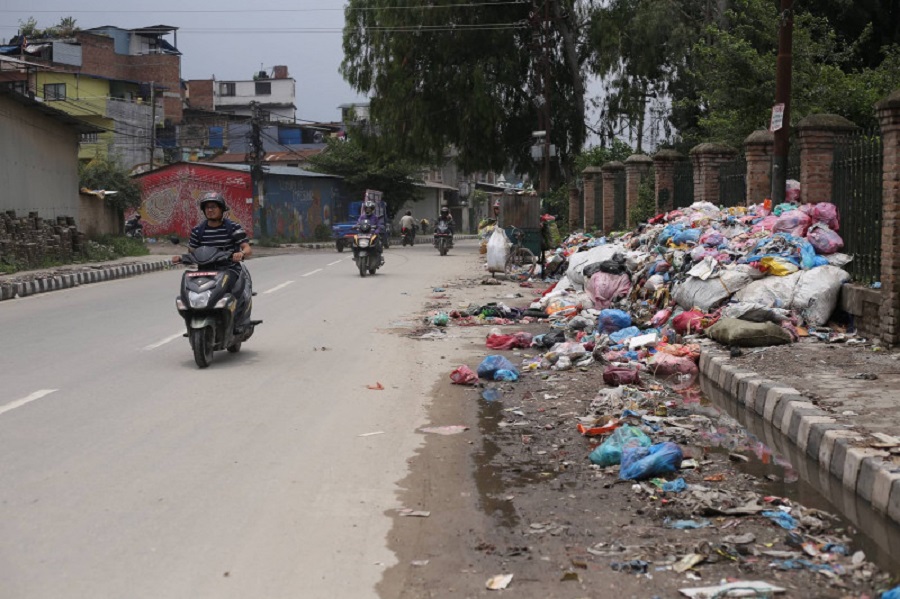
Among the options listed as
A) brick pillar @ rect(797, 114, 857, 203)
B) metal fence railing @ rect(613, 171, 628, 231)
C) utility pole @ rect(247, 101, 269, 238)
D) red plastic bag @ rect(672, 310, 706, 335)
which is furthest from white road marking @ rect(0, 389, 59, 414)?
utility pole @ rect(247, 101, 269, 238)

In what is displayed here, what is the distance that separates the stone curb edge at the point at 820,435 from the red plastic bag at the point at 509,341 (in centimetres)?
280

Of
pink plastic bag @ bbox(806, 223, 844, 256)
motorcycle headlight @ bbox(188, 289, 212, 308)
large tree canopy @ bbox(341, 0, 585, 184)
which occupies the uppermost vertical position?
large tree canopy @ bbox(341, 0, 585, 184)

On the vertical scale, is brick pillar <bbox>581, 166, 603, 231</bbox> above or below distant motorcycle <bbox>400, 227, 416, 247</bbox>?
above

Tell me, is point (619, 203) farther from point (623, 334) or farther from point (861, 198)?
point (623, 334)

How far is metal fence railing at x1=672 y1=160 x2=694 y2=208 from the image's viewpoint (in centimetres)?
2238

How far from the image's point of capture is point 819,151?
42.5 ft

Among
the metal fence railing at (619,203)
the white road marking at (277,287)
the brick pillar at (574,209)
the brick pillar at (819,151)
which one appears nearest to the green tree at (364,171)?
the brick pillar at (574,209)

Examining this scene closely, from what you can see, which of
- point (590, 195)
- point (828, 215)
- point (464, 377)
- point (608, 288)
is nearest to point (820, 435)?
point (464, 377)

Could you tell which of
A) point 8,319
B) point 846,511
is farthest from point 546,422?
point 8,319

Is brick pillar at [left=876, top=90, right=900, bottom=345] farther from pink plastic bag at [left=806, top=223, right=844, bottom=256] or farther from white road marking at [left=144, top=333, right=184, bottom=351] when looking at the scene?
white road marking at [left=144, top=333, right=184, bottom=351]

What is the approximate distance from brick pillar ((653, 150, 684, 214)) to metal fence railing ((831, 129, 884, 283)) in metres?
10.8

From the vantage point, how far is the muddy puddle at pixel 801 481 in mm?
4883

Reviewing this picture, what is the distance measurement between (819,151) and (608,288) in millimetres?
3873

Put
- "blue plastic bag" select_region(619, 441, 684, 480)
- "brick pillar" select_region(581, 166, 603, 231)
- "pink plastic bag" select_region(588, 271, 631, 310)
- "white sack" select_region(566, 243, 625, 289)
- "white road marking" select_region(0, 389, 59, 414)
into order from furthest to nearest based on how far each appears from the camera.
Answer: "brick pillar" select_region(581, 166, 603, 231)
"white sack" select_region(566, 243, 625, 289)
"pink plastic bag" select_region(588, 271, 631, 310)
"white road marking" select_region(0, 389, 59, 414)
"blue plastic bag" select_region(619, 441, 684, 480)
